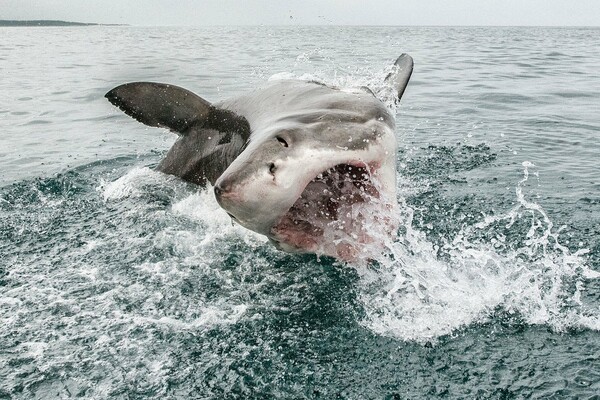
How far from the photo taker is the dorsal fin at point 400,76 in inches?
225

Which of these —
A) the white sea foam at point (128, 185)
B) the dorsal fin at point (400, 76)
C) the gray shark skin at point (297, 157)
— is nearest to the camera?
the gray shark skin at point (297, 157)

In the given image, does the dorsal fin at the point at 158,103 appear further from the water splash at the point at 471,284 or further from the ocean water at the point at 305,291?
the water splash at the point at 471,284

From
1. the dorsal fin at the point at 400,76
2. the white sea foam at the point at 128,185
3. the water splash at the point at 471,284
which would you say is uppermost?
the dorsal fin at the point at 400,76

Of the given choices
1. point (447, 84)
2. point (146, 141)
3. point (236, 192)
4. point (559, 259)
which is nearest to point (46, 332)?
point (236, 192)

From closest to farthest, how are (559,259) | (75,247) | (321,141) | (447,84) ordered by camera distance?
(321,141)
(559,259)
(75,247)
(447,84)

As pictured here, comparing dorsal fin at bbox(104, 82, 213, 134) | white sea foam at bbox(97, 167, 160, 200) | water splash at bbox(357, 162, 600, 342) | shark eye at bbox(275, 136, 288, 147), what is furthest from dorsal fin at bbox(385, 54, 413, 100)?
shark eye at bbox(275, 136, 288, 147)

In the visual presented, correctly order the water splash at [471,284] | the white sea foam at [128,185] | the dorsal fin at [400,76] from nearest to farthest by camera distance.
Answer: the water splash at [471,284] → the dorsal fin at [400,76] → the white sea foam at [128,185]

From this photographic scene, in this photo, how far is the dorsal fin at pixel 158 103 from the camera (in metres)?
5.27

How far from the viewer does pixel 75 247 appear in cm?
486

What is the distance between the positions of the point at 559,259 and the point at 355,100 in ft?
6.11

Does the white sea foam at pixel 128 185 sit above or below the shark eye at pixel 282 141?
below

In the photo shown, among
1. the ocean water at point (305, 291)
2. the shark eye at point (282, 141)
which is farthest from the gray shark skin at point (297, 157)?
the ocean water at point (305, 291)

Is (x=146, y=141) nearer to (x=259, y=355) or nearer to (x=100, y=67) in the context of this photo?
(x=259, y=355)

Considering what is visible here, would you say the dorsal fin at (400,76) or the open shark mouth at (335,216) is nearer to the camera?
the open shark mouth at (335,216)
